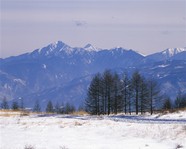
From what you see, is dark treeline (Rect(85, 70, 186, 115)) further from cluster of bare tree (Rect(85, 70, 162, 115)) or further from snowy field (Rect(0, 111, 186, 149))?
snowy field (Rect(0, 111, 186, 149))

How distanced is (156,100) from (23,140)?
77.5m

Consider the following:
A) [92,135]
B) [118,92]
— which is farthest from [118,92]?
[92,135]

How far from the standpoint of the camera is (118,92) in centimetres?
9731

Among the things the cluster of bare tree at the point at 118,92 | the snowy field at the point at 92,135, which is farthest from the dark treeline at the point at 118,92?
the snowy field at the point at 92,135

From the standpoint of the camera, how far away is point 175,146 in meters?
26.2

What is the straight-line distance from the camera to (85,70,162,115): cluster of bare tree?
92750 mm

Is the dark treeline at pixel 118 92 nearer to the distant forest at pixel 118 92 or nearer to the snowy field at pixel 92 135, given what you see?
the distant forest at pixel 118 92

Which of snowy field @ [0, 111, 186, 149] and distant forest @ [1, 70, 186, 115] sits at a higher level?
distant forest @ [1, 70, 186, 115]

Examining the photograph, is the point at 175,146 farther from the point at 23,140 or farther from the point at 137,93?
the point at 137,93

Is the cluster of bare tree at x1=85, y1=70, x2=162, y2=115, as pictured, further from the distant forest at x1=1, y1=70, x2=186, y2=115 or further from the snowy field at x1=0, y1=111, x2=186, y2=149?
the snowy field at x1=0, y1=111, x2=186, y2=149

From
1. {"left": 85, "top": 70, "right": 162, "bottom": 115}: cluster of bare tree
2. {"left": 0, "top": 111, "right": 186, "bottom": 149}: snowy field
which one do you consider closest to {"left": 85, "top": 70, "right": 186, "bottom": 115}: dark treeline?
{"left": 85, "top": 70, "right": 162, "bottom": 115}: cluster of bare tree

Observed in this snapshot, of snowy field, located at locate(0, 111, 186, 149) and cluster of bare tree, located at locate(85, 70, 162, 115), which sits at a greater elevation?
cluster of bare tree, located at locate(85, 70, 162, 115)

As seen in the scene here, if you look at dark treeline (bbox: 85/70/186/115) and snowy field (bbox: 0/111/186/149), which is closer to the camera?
snowy field (bbox: 0/111/186/149)

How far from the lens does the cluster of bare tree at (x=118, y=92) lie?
92.8 meters
